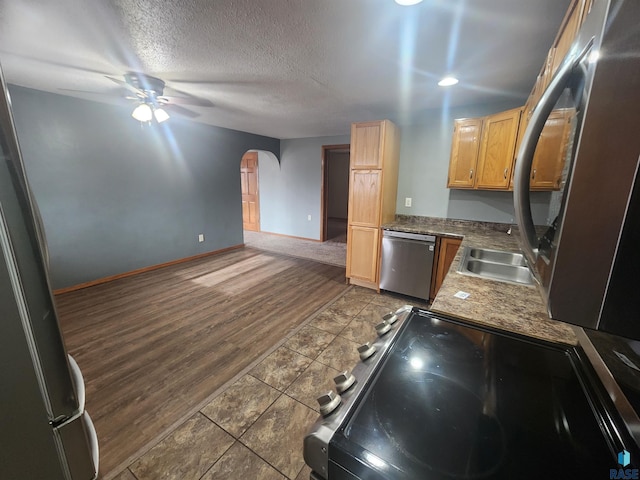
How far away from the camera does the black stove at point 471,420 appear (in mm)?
517

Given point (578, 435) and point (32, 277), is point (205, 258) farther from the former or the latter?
point (578, 435)

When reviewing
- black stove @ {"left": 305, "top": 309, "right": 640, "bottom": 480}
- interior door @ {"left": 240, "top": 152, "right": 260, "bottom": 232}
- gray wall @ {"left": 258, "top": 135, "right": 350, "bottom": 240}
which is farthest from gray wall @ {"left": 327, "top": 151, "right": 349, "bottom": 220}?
black stove @ {"left": 305, "top": 309, "right": 640, "bottom": 480}

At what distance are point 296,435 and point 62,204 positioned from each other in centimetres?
367

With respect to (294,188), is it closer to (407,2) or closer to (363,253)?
(363,253)

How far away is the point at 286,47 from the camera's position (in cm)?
183

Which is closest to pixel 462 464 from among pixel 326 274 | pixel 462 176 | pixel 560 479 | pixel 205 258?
pixel 560 479

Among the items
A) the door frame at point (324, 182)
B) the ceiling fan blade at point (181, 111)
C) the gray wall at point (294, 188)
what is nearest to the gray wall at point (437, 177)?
the door frame at point (324, 182)

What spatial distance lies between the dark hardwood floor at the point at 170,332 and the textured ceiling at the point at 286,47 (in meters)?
2.32

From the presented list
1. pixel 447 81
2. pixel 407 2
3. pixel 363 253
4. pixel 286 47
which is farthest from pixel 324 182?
pixel 407 2

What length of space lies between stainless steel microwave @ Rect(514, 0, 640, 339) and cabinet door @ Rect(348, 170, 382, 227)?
2898 millimetres

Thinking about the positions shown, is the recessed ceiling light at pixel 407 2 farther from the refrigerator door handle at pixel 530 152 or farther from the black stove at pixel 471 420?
the black stove at pixel 471 420

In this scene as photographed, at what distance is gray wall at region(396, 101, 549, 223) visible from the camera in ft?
10.2

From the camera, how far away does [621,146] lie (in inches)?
12.0

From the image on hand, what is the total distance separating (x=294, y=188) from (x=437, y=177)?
11.2 ft
